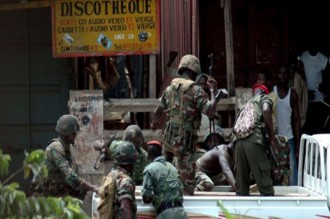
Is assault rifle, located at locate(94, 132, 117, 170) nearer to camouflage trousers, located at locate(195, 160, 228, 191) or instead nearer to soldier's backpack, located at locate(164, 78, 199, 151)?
camouflage trousers, located at locate(195, 160, 228, 191)

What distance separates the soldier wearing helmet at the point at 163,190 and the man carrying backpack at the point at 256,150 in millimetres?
1133

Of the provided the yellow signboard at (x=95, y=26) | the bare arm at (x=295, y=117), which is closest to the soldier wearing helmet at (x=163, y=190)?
the yellow signboard at (x=95, y=26)

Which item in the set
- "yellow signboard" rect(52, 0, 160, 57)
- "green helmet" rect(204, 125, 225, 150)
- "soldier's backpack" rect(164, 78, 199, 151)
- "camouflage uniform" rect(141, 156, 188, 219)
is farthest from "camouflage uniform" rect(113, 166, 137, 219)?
"yellow signboard" rect(52, 0, 160, 57)

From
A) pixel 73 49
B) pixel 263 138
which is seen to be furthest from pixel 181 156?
pixel 73 49

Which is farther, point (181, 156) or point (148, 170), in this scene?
point (181, 156)

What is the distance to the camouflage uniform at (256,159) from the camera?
30.4ft

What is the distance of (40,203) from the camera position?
440 cm

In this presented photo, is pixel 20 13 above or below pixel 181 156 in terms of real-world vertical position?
above

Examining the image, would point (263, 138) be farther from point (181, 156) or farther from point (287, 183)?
point (287, 183)

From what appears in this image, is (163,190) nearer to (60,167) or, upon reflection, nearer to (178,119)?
(60,167)

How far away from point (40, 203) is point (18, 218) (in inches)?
4.9

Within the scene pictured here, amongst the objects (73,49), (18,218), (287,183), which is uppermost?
(73,49)

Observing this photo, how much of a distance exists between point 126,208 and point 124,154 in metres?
0.44

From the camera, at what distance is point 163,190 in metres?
8.35
